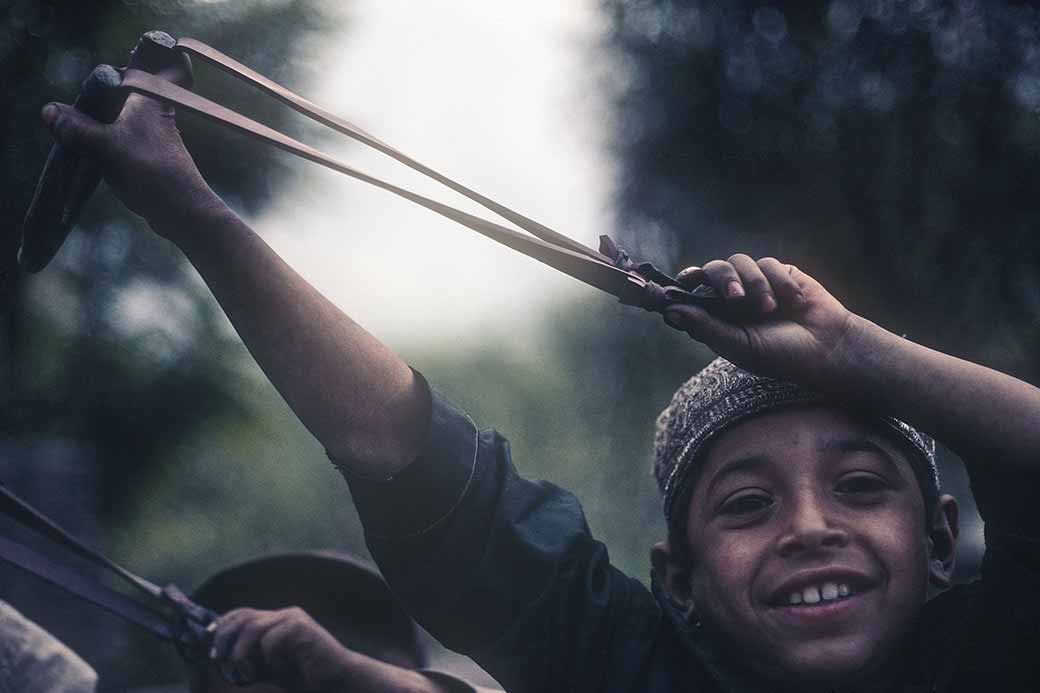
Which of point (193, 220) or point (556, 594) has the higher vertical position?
point (193, 220)

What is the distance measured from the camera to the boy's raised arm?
118 cm

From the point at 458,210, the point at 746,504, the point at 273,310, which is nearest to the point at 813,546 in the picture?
the point at 746,504

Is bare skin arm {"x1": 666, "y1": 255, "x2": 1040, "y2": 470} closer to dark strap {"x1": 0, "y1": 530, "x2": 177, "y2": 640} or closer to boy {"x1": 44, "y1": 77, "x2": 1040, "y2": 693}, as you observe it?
boy {"x1": 44, "y1": 77, "x2": 1040, "y2": 693}

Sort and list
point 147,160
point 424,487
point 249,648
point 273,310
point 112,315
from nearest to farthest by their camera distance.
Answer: point 147,160 < point 273,310 < point 424,487 < point 249,648 < point 112,315

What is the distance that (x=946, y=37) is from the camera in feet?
10.7

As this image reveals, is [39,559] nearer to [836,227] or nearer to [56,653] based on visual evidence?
[56,653]

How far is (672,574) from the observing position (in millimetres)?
1636

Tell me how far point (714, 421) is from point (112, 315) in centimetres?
289

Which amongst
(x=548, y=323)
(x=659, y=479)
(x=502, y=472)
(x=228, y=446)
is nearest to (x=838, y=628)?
(x=659, y=479)

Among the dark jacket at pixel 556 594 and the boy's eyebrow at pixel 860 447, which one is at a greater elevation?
the boy's eyebrow at pixel 860 447

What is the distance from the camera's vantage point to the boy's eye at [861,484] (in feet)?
4.72

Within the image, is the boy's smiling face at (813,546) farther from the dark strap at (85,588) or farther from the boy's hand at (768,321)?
the dark strap at (85,588)

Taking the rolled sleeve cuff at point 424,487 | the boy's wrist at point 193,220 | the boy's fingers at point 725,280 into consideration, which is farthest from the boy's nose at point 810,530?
the boy's wrist at point 193,220

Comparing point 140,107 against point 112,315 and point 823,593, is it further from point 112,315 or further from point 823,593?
point 112,315
